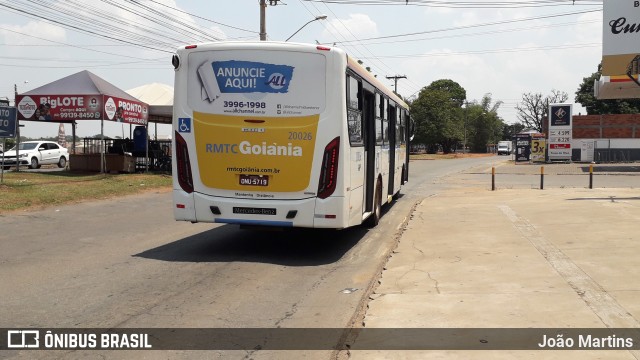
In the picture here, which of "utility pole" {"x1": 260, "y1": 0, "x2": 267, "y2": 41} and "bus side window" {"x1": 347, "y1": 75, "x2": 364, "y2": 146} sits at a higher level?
"utility pole" {"x1": 260, "y1": 0, "x2": 267, "y2": 41}

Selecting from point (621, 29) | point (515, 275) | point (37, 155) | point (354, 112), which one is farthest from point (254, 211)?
point (37, 155)

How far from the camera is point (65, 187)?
64.4 ft

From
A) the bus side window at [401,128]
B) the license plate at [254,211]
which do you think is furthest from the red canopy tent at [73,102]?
the license plate at [254,211]

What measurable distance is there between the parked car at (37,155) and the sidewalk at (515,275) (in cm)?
2669

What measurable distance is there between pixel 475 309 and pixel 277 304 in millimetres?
2162

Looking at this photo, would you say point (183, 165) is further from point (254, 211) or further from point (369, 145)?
point (369, 145)

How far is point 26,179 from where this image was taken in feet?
74.8

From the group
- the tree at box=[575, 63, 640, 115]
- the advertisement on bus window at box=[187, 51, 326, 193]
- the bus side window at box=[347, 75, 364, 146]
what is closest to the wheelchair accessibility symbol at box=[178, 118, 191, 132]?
the advertisement on bus window at box=[187, 51, 326, 193]

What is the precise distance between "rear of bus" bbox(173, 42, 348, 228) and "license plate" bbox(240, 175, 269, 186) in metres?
0.02

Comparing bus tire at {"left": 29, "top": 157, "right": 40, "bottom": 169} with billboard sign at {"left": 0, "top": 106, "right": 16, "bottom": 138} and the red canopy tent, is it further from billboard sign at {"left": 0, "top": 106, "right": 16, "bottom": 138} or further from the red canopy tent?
billboard sign at {"left": 0, "top": 106, "right": 16, "bottom": 138}

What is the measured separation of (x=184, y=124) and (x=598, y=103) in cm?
7930

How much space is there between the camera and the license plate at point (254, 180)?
8531 mm

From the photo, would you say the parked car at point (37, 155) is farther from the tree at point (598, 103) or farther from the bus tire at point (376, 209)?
the tree at point (598, 103)

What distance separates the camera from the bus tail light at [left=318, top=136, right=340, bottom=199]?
8.41m
